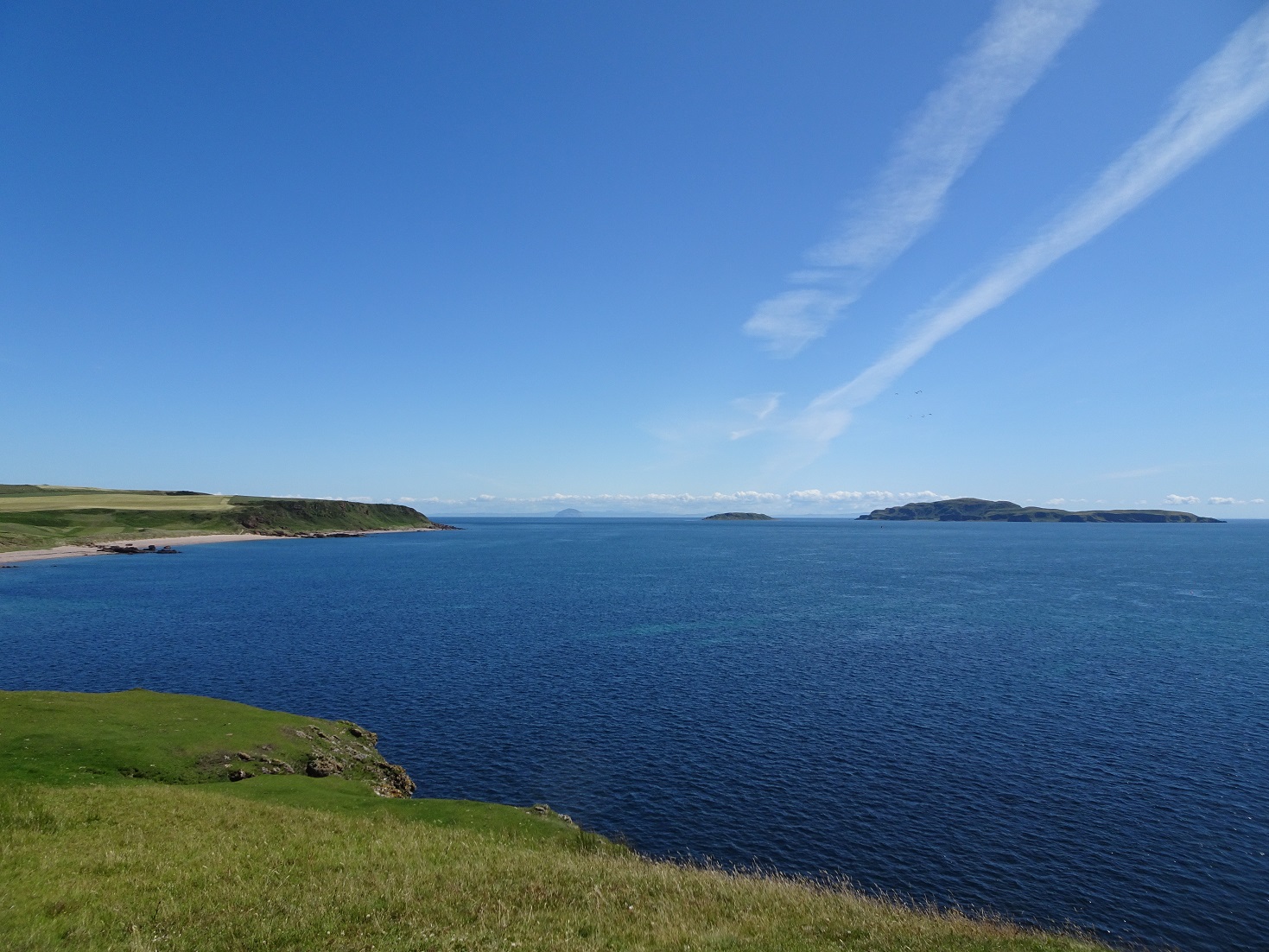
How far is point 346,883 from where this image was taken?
22.6 m

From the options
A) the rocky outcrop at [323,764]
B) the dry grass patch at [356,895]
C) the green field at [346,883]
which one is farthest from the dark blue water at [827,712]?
→ the dry grass patch at [356,895]

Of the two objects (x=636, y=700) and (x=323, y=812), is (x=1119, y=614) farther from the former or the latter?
(x=323, y=812)

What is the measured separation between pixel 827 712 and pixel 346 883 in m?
45.9

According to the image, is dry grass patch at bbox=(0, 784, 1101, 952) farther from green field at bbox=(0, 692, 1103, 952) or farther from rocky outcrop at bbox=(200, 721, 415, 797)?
rocky outcrop at bbox=(200, 721, 415, 797)

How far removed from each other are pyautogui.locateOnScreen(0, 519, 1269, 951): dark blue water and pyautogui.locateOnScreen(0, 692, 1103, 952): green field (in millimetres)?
7436

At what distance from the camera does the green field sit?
18.7m

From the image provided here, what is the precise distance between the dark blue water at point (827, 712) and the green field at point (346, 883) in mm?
7436

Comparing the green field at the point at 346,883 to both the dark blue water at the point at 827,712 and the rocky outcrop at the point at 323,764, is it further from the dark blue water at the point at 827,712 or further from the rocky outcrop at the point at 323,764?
the dark blue water at the point at 827,712

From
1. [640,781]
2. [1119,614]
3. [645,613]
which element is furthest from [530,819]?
[1119,614]

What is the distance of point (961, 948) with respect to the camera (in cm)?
2116

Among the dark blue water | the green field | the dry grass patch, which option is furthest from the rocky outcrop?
the dry grass patch

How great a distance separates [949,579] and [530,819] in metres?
143

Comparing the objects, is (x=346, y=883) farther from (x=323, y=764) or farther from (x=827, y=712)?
(x=827, y=712)

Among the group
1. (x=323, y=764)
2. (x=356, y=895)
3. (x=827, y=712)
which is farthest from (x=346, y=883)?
(x=827, y=712)
